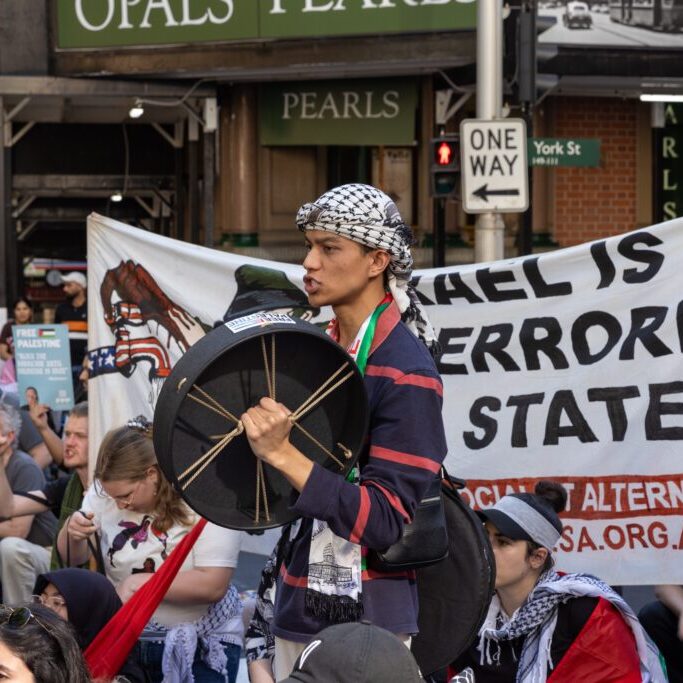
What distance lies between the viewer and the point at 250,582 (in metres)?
9.53

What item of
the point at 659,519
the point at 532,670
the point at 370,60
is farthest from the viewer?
the point at 370,60

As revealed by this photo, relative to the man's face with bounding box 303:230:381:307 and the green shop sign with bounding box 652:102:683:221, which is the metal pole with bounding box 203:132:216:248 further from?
the man's face with bounding box 303:230:381:307

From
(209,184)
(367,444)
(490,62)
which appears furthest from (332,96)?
(367,444)

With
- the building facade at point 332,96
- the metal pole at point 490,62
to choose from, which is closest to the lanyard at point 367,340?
the metal pole at point 490,62

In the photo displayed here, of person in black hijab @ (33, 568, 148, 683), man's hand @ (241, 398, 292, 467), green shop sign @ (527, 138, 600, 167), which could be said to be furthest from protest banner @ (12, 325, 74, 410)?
man's hand @ (241, 398, 292, 467)

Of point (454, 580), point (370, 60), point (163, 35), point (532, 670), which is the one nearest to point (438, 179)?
point (370, 60)

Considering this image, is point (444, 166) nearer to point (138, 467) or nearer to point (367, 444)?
point (138, 467)

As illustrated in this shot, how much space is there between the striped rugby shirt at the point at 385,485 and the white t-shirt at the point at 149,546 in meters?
1.64

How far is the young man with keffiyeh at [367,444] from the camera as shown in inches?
124

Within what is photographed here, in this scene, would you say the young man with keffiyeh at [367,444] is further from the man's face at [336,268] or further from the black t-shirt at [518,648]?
the black t-shirt at [518,648]

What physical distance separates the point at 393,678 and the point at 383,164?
49.0ft

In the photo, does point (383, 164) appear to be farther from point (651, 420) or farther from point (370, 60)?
point (651, 420)

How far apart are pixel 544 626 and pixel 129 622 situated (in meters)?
1.31

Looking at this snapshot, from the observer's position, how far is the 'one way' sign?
11.0 meters
